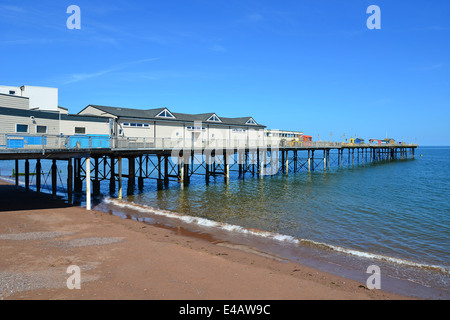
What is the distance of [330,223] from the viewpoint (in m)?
17.9

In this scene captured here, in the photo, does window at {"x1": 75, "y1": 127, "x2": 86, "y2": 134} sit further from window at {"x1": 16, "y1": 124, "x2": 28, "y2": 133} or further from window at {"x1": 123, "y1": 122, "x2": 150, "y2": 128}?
window at {"x1": 123, "y1": 122, "x2": 150, "y2": 128}

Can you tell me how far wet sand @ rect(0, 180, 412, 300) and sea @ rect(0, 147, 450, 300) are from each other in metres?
1.38

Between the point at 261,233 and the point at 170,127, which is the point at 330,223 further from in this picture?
the point at 170,127

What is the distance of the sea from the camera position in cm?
1134

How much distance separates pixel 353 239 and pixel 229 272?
8002 millimetres

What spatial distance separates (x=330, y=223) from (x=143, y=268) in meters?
12.0

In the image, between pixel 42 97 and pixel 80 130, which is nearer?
pixel 80 130

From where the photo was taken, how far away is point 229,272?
387 inches

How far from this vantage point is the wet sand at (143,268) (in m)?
8.05

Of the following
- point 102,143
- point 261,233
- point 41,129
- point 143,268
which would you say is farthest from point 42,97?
point 143,268

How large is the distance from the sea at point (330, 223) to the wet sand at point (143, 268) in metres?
1.38

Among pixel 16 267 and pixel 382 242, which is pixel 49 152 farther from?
pixel 382 242

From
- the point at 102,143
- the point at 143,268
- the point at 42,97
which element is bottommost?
the point at 143,268
